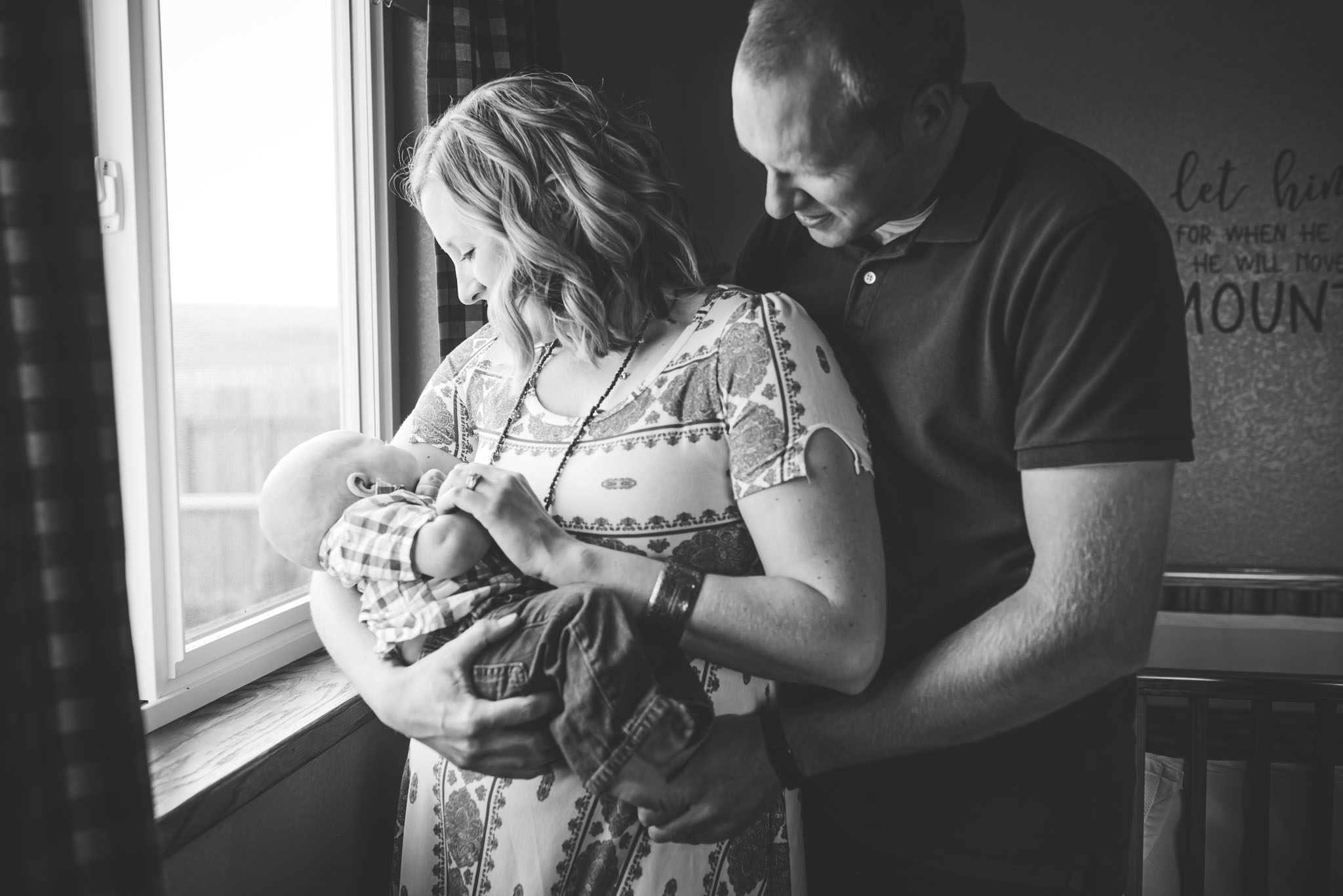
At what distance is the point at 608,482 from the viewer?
1.24 metres

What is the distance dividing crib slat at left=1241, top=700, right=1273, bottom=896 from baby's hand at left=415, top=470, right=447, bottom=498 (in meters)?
1.94

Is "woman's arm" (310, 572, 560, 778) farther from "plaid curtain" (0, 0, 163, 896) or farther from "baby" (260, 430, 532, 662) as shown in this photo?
"plaid curtain" (0, 0, 163, 896)

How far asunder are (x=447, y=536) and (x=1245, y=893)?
2400 millimetres

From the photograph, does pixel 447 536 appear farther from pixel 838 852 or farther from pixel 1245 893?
pixel 1245 893

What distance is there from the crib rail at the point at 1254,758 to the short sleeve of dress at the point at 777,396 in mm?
1396

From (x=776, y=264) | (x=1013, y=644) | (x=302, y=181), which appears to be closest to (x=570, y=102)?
(x=776, y=264)

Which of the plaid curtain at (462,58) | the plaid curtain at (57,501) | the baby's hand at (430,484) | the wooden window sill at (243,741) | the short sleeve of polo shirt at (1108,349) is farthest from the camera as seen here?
the plaid curtain at (462,58)

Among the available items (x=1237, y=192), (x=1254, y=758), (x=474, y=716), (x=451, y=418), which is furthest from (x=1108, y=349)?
(x=1237, y=192)

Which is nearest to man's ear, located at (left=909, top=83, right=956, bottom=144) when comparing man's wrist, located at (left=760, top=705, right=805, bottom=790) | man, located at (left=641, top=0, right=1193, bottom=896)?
man, located at (left=641, top=0, right=1193, bottom=896)

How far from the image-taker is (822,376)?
1.19 meters

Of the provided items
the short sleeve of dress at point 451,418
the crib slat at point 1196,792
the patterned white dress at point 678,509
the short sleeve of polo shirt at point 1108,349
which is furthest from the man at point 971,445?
the crib slat at point 1196,792

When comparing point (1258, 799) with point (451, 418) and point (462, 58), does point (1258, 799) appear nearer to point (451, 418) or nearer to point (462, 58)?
point (451, 418)

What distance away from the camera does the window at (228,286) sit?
1396mm

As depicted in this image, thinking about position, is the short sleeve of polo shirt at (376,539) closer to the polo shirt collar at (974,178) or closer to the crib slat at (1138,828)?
the polo shirt collar at (974,178)
